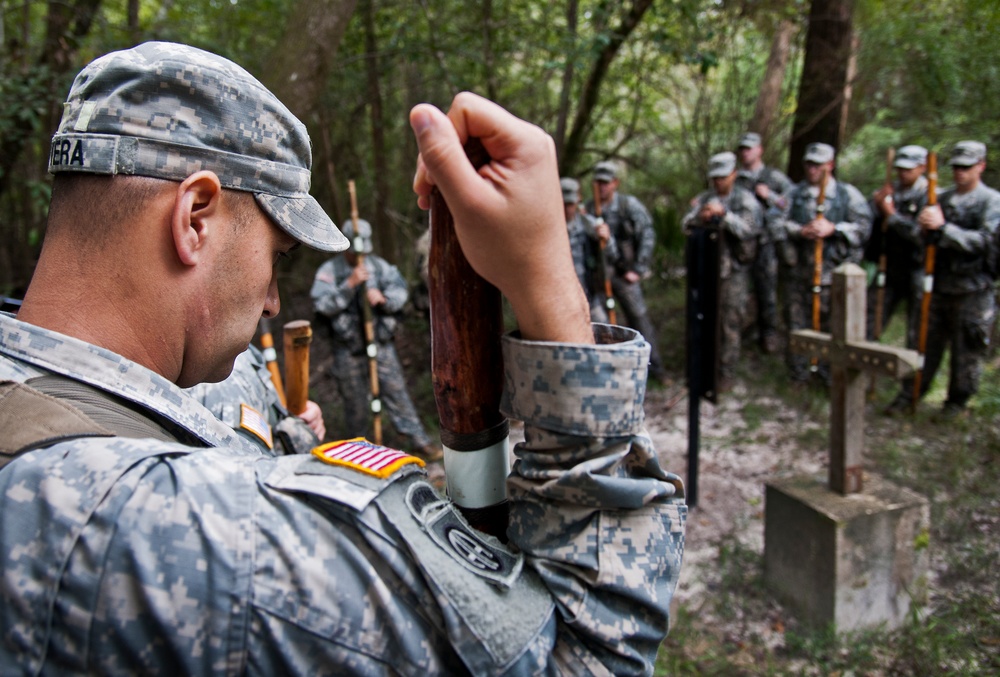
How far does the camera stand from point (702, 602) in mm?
3590

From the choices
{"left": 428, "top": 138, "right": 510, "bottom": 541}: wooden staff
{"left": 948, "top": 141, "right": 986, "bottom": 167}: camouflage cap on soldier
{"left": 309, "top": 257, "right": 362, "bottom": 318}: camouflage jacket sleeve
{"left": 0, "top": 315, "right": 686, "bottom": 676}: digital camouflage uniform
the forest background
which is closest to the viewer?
{"left": 0, "top": 315, "right": 686, "bottom": 676}: digital camouflage uniform

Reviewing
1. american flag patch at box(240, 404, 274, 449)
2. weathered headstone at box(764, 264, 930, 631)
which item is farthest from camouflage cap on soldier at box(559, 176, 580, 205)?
american flag patch at box(240, 404, 274, 449)

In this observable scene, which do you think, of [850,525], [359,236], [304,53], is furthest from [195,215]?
[359,236]

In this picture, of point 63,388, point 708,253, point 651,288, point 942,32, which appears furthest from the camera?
point 651,288

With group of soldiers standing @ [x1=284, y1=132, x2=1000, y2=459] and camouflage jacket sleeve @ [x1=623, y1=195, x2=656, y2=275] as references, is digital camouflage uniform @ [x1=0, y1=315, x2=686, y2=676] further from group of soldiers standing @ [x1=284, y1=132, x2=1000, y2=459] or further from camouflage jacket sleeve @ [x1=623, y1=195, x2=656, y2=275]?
camouflage jacket sleeve @ [x1=623, y1=195, x2=656, y2=275]

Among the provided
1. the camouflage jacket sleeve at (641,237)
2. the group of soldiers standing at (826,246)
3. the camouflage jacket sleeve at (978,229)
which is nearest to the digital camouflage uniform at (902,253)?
the group of soldiers standing at (826,246)

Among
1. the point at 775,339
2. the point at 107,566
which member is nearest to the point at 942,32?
the point at 775,339

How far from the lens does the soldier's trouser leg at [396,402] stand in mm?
6184

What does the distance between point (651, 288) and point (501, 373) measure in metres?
8.82

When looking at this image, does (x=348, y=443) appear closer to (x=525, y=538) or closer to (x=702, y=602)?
(x=525, y=538)

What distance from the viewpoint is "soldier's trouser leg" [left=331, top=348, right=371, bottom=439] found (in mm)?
6211

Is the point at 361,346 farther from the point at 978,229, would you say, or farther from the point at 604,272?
the point at 978,229

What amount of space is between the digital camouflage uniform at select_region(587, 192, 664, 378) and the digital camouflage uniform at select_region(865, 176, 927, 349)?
2318mm

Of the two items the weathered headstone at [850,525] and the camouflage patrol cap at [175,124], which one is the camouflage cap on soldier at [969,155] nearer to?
the weathered headstone at [850,525]
